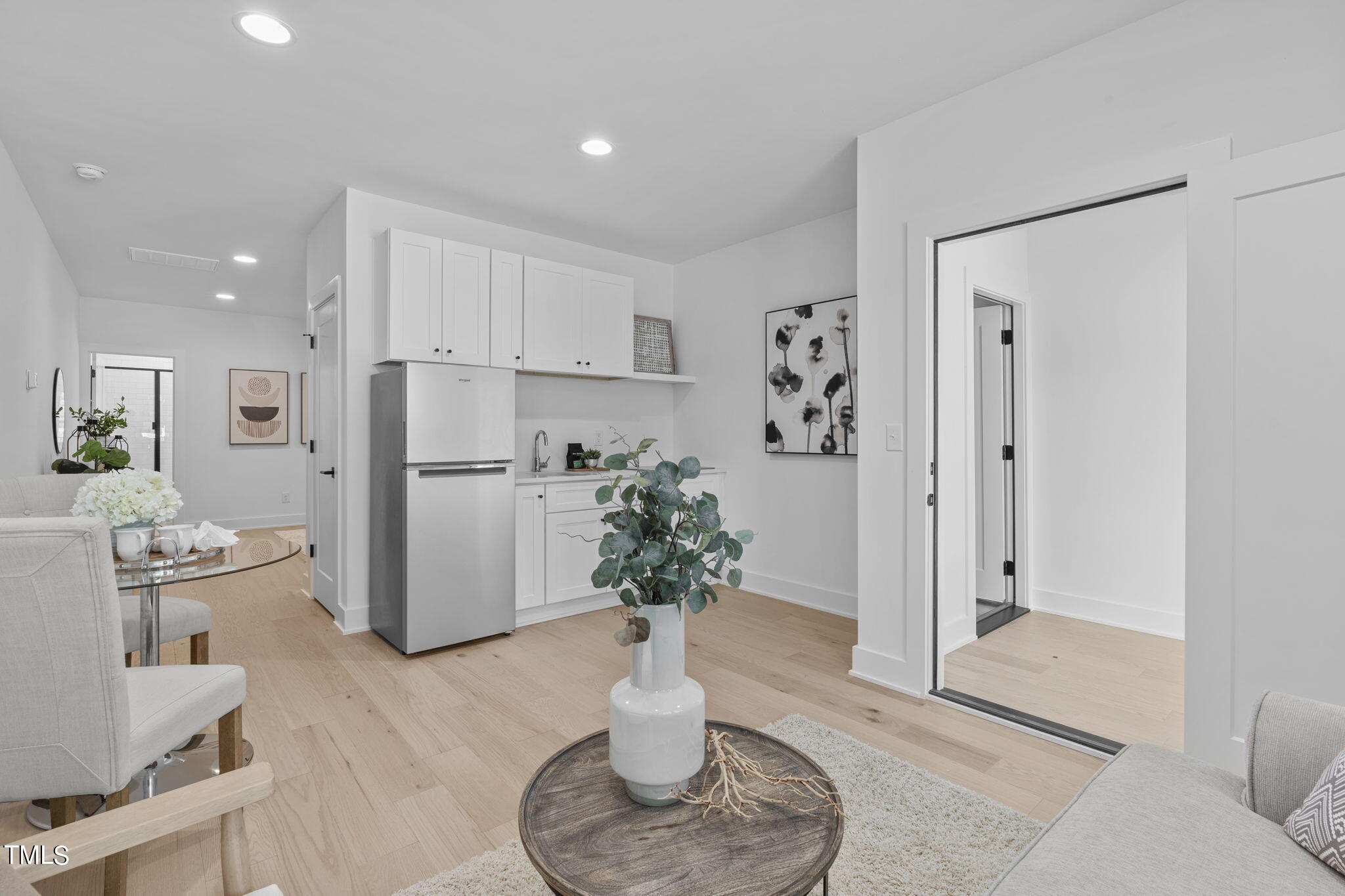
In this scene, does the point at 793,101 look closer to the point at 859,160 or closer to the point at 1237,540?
the point at 859,160

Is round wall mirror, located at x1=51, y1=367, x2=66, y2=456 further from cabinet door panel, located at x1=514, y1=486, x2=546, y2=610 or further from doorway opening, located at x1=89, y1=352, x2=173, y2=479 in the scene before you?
cabinet door panel, located at x1=514, y1=486, x2=546, y2=610

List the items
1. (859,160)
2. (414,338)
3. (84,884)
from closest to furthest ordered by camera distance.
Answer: (84,884)
(859,160)
(414,338)

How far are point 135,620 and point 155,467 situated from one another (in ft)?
18.9

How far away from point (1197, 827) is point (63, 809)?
2.28 m

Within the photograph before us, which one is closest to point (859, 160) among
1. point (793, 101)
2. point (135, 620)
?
point (793, 101)

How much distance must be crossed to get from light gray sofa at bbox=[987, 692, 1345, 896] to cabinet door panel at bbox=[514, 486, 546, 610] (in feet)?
10.1

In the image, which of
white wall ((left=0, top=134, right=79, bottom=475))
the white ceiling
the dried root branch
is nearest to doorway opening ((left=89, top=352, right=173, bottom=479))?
white wall ((left=0, top=134, right=79, bottom=475))

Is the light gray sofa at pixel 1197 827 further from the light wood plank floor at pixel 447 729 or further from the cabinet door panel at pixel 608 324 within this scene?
the cabinet door panel at pixel 608 324

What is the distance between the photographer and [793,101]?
2.68 meters

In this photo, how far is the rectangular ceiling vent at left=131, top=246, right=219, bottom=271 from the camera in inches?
191

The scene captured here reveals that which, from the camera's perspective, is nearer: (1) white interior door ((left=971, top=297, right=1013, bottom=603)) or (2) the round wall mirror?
(1) white interior door ((left=971, top=297, right=1013, bottom=603))

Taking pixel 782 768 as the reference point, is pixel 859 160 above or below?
above

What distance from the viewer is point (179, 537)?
2.08 metres

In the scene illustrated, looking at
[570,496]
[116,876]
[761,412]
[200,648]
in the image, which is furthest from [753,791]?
[761,412]
